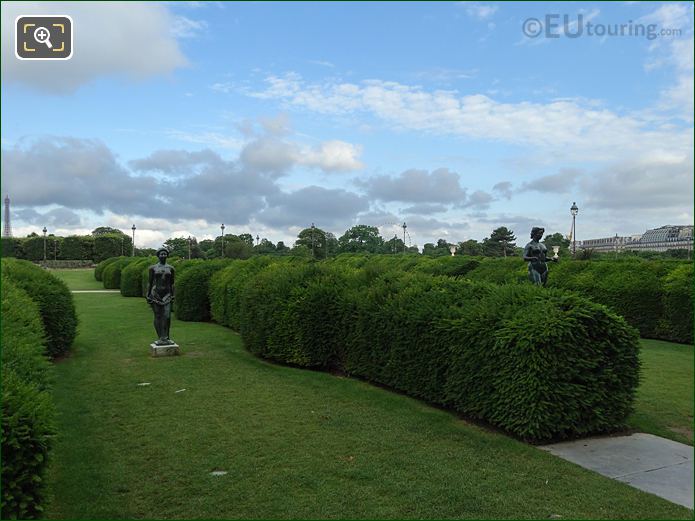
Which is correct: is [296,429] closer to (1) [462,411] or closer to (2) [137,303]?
(1) [462,411]

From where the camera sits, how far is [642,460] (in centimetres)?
550

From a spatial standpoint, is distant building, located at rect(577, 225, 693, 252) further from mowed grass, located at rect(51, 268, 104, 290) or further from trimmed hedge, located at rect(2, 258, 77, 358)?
mowed grass, located at rect(51, 268, 104, 290)

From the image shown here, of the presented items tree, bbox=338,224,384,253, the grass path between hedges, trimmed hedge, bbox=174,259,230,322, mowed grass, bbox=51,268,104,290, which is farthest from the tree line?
the grass path between hedges

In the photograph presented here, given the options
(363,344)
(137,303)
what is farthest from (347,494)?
(137,303)

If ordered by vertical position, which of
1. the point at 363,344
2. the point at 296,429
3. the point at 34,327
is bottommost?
the point at 296,429

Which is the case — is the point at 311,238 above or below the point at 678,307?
above

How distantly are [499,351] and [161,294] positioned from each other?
7.58 metres

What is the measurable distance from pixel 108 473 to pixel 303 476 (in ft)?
6.06

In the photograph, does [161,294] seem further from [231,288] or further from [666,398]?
[666,398]

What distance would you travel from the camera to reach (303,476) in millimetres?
5051

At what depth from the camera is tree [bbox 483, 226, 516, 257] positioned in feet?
193

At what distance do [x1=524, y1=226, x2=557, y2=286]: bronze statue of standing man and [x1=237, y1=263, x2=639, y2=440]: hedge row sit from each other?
128 inches

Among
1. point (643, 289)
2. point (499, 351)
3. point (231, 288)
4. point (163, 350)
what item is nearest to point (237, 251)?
point (231, 288)

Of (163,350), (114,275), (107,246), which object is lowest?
(163,350)
